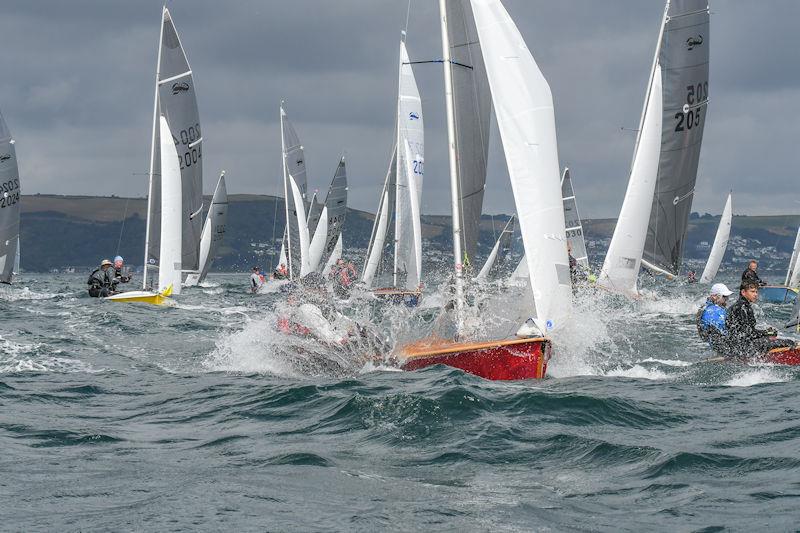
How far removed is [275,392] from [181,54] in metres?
18.5

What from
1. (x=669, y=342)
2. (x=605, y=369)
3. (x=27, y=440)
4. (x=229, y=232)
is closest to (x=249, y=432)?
(x=27, y=440)

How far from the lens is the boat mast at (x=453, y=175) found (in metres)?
11.1

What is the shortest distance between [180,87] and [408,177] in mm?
6214

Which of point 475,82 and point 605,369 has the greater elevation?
point 475,82

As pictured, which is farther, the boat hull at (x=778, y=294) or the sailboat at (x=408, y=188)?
the boat hull at (x=778, y=294)

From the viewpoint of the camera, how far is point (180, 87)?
26.4m

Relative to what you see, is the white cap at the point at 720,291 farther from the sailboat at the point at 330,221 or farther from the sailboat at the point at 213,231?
the sailboat at the point at 213,231

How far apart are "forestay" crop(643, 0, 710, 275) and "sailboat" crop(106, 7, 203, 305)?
36.0 ft

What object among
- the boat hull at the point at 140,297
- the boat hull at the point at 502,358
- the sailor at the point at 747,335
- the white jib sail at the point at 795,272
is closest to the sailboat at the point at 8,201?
the boat hull at the point at 140,297

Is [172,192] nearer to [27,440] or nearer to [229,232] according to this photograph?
[27,440]

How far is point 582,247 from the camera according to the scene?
127 ft

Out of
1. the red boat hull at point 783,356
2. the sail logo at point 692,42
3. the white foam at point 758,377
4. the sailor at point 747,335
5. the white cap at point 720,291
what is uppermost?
the sail logo at point 692,42

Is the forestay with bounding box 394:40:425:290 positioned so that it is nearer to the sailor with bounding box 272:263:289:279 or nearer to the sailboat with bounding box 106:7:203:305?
the sailboat with bounding box 106:7:203:305

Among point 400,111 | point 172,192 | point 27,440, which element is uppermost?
point 400,111
